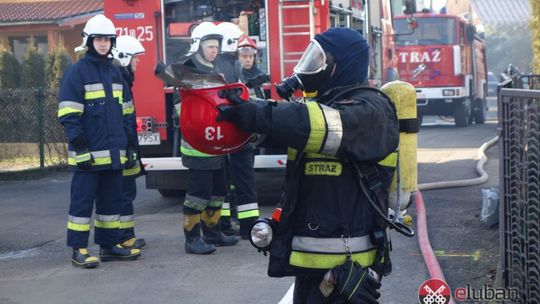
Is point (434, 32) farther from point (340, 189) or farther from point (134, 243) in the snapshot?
point (340, 189)

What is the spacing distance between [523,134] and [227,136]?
2810 millimetres

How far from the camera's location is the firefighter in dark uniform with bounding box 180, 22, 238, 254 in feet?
26.9

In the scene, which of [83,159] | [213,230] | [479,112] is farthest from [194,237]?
[479,112]

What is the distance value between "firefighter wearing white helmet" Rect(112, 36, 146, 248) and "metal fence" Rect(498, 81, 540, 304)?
343cm

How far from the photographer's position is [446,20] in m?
25.3

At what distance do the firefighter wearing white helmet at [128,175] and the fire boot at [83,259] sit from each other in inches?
20.6

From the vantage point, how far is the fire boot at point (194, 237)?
8.20 metres

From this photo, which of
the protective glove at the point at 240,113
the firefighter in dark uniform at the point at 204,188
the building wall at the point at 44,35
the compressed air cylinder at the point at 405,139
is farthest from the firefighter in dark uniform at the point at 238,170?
the building wall at the point at 44,35

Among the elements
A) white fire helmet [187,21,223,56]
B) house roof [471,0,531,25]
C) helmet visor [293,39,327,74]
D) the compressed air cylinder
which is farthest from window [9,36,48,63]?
house roof [471,0,531,25]

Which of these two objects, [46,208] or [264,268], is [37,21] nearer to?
[46,208]

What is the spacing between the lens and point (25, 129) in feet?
52.1

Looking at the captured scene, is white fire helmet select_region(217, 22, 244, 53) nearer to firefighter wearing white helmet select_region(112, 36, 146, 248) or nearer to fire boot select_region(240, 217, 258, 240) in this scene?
firefighter wearing white helmet select_region(112, 36, 146, 248)

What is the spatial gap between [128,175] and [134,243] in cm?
70

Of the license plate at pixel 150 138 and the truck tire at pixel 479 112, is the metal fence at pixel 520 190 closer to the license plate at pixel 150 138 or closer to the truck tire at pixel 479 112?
the license plate at pixel 150 138
